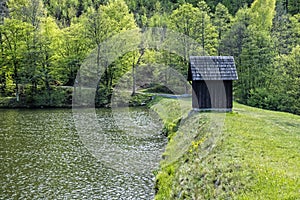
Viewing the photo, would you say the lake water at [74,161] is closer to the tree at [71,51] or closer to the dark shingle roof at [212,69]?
the dark shingle roof at [212,69]

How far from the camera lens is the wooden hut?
25.4m

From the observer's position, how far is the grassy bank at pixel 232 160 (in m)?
10.3

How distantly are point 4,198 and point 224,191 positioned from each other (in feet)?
31.7

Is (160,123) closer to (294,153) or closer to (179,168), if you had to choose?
(179,168)

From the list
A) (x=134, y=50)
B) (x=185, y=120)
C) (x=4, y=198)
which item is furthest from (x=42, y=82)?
(x=4, y=198)

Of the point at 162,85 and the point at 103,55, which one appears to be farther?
the point at 162,85

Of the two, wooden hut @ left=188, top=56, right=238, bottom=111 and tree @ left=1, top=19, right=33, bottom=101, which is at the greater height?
tree @ left=1, top=19, right=33, bottom=101

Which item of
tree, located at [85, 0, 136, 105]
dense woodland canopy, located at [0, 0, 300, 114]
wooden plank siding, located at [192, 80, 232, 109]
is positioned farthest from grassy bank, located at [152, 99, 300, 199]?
tree, located at [85, 0, 136, 105]

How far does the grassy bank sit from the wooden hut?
7.93 feet

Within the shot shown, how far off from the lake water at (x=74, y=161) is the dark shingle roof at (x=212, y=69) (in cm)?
605

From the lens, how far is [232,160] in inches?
505

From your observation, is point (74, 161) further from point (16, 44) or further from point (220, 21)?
point (220, 21)

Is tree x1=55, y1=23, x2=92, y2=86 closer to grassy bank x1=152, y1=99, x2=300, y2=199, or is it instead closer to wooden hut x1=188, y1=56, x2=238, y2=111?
wooden hut x1=188, y1=56, x2=238, y2=111

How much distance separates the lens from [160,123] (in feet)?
110
